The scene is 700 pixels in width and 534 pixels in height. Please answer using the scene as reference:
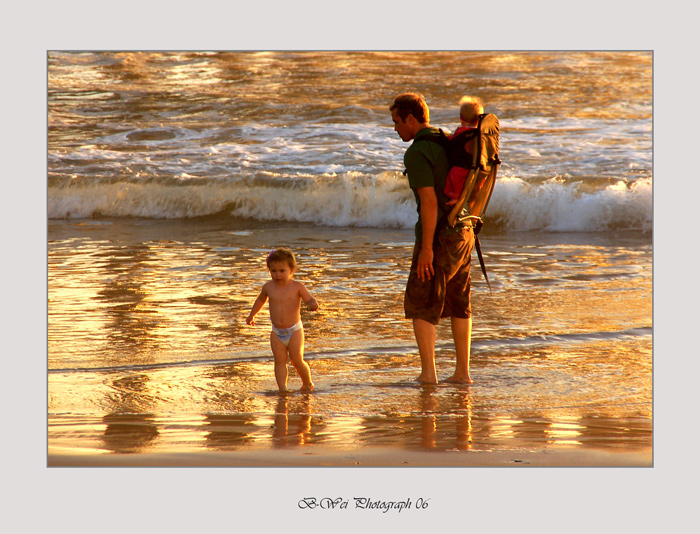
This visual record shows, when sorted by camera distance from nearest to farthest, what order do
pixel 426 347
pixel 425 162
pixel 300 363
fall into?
pixel 425 162
pixel 300 363
pixel 426 347

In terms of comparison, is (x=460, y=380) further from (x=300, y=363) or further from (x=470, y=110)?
(x=470, y=110)

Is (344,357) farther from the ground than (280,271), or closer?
closer

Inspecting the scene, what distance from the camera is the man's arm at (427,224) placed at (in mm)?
4516

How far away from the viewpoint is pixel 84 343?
5.79m

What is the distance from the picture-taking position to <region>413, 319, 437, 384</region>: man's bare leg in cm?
486

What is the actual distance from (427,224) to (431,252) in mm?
165

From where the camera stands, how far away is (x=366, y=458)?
3.63 m

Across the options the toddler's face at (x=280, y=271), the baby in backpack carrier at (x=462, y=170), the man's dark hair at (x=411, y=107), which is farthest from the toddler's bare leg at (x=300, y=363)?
the man's dark hair at (x=411, y=107)

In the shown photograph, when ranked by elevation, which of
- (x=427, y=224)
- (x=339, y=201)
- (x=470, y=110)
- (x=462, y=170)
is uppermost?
(x=339, y=201)

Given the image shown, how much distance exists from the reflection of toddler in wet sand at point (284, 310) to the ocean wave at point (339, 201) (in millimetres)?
7361

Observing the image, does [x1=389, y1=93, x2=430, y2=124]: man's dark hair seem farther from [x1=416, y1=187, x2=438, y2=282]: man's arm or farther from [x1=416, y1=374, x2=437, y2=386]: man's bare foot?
[x1=416, y1=374, x2=437, y2=386]: man's bare foot

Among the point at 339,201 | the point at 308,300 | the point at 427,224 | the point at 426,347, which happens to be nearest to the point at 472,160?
the point at 427,224

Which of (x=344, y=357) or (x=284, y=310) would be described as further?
(x=344, y=357)

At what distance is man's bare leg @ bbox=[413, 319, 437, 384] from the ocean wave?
7141mm
